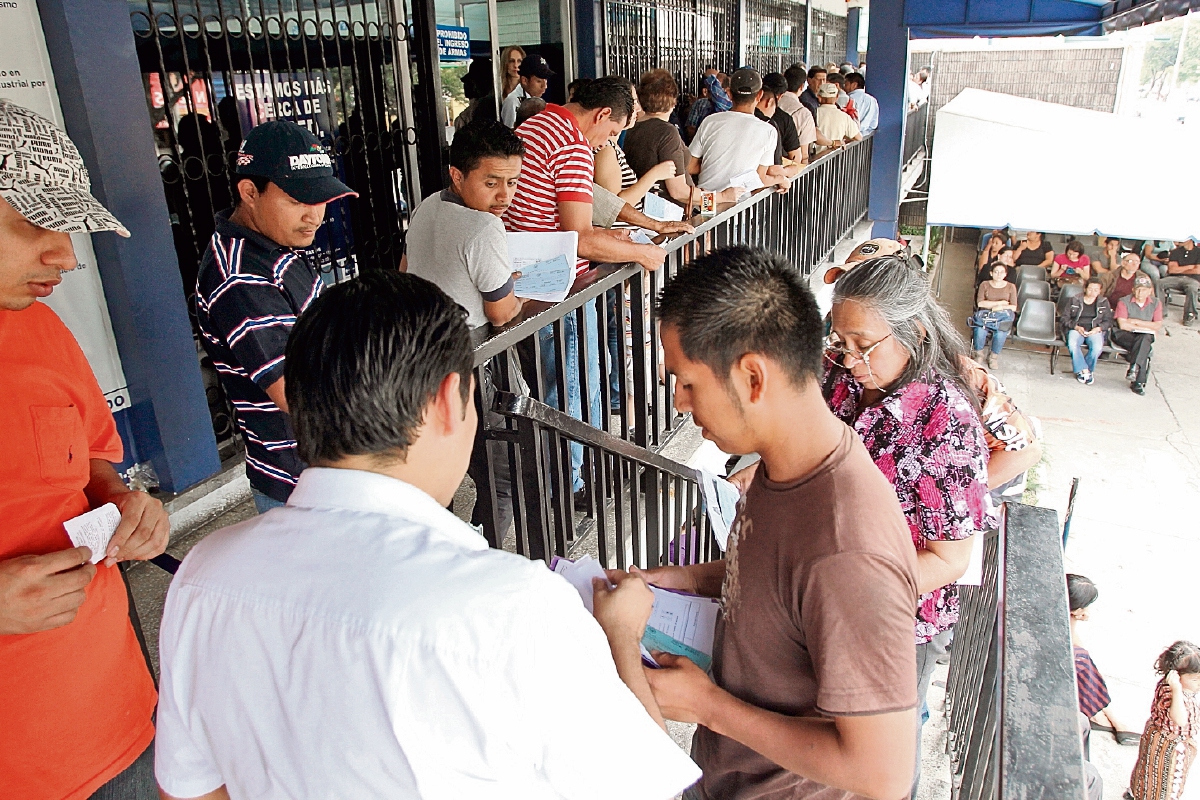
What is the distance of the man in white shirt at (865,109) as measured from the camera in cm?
1049

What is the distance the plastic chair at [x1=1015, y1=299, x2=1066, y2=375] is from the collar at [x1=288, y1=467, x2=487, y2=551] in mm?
12740

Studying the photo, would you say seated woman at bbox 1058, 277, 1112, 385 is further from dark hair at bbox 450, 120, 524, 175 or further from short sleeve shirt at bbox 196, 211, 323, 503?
short sleeve shirt at bbox 196, 211, 323, 503

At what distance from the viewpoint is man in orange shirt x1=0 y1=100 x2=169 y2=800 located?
145 centimetres

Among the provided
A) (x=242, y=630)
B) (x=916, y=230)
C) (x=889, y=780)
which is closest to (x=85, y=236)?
(x=242, y=630)

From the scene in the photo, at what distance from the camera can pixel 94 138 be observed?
3.05 m

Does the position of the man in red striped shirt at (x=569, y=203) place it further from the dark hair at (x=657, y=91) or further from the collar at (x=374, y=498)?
the collar at (x=374, y=498)

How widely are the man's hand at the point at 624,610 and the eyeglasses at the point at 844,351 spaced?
1.20m

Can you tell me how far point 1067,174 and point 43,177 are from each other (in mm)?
12242

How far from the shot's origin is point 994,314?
12070 mm

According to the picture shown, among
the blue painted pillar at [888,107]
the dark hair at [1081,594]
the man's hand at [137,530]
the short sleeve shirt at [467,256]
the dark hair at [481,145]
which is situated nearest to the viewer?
the man's hand at [137,530]

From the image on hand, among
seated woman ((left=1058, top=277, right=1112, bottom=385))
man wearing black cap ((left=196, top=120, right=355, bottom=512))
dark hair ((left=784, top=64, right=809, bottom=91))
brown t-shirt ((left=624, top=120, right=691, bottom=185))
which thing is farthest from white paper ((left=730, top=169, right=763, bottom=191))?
seated woman ((left=1058, top=277, right=1112, bottom=385))

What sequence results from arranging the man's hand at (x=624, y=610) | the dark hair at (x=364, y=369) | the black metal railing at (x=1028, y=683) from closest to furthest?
the dark hair at (x=364, y=369) < the black metal railing at (x=1028, y=683) < the man's hand at (x=624, y=610)

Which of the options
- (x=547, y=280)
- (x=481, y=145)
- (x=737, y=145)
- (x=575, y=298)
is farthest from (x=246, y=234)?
(x=737, y=145)

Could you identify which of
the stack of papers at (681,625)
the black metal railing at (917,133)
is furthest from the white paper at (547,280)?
the black metal railing at (917,133)
